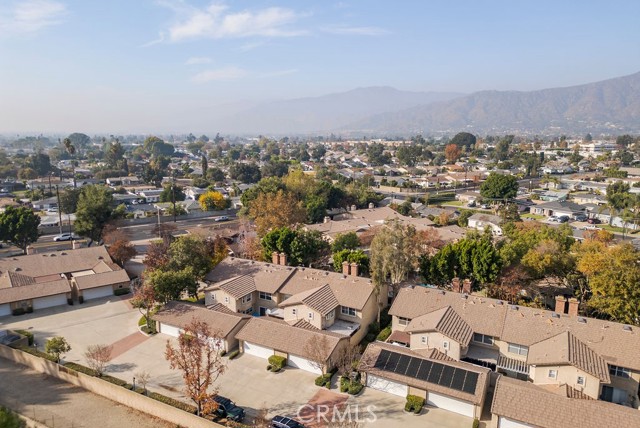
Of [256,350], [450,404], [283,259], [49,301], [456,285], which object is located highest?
[283,259]

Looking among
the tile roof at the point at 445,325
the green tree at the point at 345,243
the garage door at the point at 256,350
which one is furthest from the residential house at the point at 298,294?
the green tree at the point at 345,243

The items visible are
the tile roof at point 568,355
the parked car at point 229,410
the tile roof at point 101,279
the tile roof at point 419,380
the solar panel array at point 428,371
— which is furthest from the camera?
the tile roof at point 101,279

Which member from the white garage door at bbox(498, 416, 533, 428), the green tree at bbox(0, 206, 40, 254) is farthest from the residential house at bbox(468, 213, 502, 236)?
the green tree at bbox(0, 206, 40, 254)

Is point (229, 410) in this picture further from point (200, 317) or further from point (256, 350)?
point (200, 317)

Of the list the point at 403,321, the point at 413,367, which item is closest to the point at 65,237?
the point at 403,321

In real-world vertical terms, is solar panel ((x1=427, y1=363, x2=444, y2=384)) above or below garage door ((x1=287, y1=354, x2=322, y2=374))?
above

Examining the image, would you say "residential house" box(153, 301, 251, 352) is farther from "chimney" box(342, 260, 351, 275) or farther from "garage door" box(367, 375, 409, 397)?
"garage door" box(367, 375, 409, 397)

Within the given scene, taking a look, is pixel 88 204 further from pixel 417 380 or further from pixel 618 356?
pixel 618 356

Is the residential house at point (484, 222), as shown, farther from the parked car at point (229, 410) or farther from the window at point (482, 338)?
the parked car at point (229, 410)
